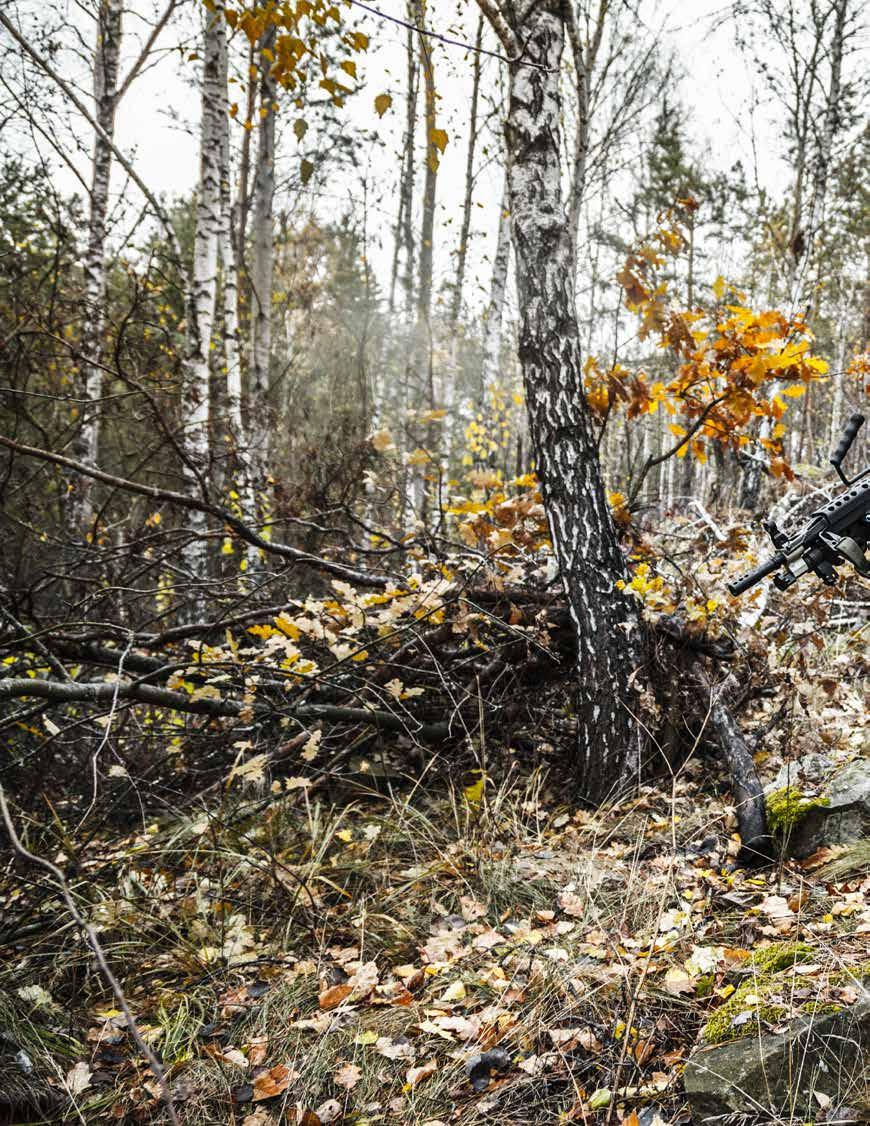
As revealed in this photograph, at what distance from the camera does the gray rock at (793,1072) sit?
1715 mm

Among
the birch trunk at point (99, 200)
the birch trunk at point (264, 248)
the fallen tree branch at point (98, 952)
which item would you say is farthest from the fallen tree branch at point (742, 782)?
the birch trunk at point (99, 200)

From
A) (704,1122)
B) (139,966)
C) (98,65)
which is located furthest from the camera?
(98,65)

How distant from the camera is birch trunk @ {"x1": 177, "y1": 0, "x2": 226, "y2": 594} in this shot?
5836 millimetres

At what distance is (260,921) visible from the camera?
9.80 feet

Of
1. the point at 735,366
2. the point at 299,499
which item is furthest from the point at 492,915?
the point at 299,499

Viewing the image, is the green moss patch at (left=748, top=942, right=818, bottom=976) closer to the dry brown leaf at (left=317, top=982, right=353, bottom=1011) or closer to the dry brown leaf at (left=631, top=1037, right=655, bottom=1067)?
the dry brown leaf at (left=631, top=1037, right=655, bottom=1067)

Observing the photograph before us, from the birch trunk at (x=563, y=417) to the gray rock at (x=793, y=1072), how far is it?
1.78 meters

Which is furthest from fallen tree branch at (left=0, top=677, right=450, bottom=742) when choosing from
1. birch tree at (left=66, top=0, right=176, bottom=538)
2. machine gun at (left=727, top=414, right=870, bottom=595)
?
birch tree at (left=66, top=0, right=176, bottom=538)

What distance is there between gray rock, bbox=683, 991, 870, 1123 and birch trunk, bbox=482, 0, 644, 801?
1783mm

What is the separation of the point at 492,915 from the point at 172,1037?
49.5 inches

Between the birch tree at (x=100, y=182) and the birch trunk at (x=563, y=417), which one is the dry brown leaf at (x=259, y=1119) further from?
the birch tree at (x=100, y=182)

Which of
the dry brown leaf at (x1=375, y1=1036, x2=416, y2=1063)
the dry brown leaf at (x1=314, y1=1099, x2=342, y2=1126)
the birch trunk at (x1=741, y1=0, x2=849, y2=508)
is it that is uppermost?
the birch trunk at (x1=741, y1=0, x2=849, y2=508)

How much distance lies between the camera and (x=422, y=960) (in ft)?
8.83

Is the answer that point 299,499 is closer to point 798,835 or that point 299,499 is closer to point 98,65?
point 798,835
